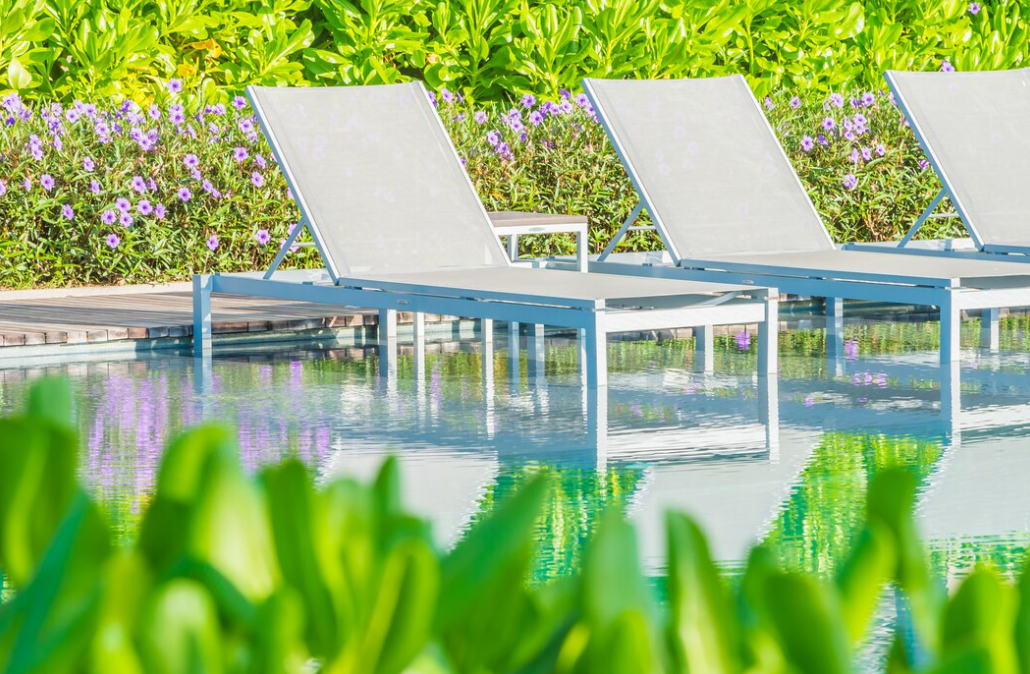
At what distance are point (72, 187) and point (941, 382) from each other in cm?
525

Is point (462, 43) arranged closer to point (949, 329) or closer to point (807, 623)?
point (949, 329)

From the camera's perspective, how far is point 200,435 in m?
Answer: 1.30

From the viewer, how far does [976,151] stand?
8938 mm

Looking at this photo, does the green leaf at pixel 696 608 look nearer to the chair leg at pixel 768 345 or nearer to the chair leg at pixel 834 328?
the chair leg at pixel 768 345

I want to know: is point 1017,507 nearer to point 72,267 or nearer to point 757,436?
point 757,436

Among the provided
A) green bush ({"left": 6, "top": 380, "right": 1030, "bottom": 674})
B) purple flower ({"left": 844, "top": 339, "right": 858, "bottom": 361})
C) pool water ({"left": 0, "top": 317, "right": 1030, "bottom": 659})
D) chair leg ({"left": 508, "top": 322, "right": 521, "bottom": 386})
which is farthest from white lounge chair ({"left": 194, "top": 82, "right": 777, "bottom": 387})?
green bush ({"left": 6, "top": 380, "right": 1030, "bottom": 674})

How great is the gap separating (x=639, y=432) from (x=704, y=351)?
2.24 m

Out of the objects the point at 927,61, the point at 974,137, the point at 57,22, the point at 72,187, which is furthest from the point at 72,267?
the point at 927,61

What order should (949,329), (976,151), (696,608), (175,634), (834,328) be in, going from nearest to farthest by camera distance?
(175,634) → (696,608) → (949,329) → (976,151) → (834,328)

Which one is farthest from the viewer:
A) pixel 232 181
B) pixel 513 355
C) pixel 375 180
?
pixel 232 181

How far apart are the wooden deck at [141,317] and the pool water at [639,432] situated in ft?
0.77

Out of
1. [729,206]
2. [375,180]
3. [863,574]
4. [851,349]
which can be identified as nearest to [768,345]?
[851,349]

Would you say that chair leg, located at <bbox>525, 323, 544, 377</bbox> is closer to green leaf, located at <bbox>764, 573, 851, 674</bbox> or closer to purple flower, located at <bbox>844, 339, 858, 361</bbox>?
purple flower, located at <bbox>844, 339, 858, 361</bbox>

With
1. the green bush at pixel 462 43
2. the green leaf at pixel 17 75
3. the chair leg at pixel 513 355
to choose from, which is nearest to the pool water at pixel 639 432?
the chair leg at pixel 513 355
